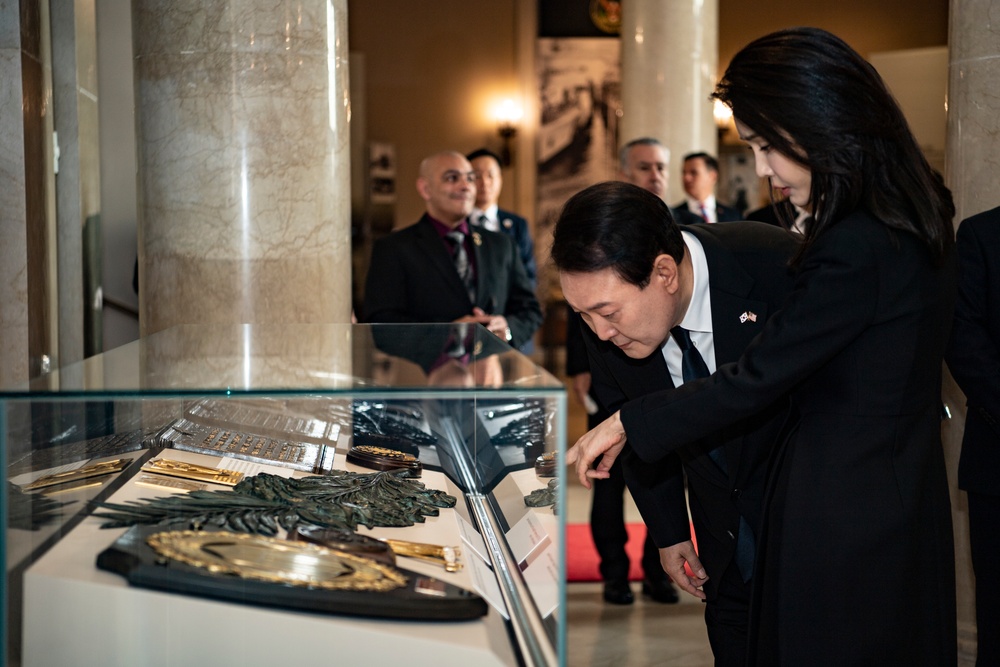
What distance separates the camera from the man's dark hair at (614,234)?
196 cm

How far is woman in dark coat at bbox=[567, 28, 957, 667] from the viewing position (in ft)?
5.75

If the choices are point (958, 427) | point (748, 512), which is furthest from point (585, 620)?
point (748, 512)

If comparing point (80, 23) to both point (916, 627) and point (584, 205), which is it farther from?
point (916, 627)

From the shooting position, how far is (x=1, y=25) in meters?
4.06

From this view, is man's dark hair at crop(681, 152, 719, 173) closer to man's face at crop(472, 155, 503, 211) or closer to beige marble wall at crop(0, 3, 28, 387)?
man's face at crop(472, 155, 503, 211)

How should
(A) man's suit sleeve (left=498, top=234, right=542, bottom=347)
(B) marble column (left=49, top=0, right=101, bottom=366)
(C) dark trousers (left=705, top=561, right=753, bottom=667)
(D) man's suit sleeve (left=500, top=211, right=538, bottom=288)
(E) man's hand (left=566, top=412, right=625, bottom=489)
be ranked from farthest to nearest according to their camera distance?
(D) man's suit sleeve (left=500, top=211, right=538, bottom=288), (B) marble column (left=49, top=0, right=101, bottom=366), (A) man's suit sleeve (left=498, top=234, right=542, bottom=347), (C) dark trousers (left=705, top=561, right=753, bottom=667), (E) man's hand (left=566, top=412, right=625, bottom=489)

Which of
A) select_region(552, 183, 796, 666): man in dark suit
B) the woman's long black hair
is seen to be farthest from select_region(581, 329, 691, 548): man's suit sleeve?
the woman's long black hair

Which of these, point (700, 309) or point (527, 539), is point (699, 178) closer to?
point (700, 309)

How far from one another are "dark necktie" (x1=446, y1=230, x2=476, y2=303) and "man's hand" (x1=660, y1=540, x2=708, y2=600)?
8.02ft

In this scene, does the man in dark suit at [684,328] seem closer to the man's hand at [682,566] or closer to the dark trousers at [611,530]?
the man's hand at [682,566]

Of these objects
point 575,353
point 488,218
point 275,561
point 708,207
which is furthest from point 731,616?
point 488,218

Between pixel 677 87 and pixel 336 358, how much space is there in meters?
6.09

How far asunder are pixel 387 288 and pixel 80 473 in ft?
9.69

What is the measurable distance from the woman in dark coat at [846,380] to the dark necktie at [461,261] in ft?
9.41
